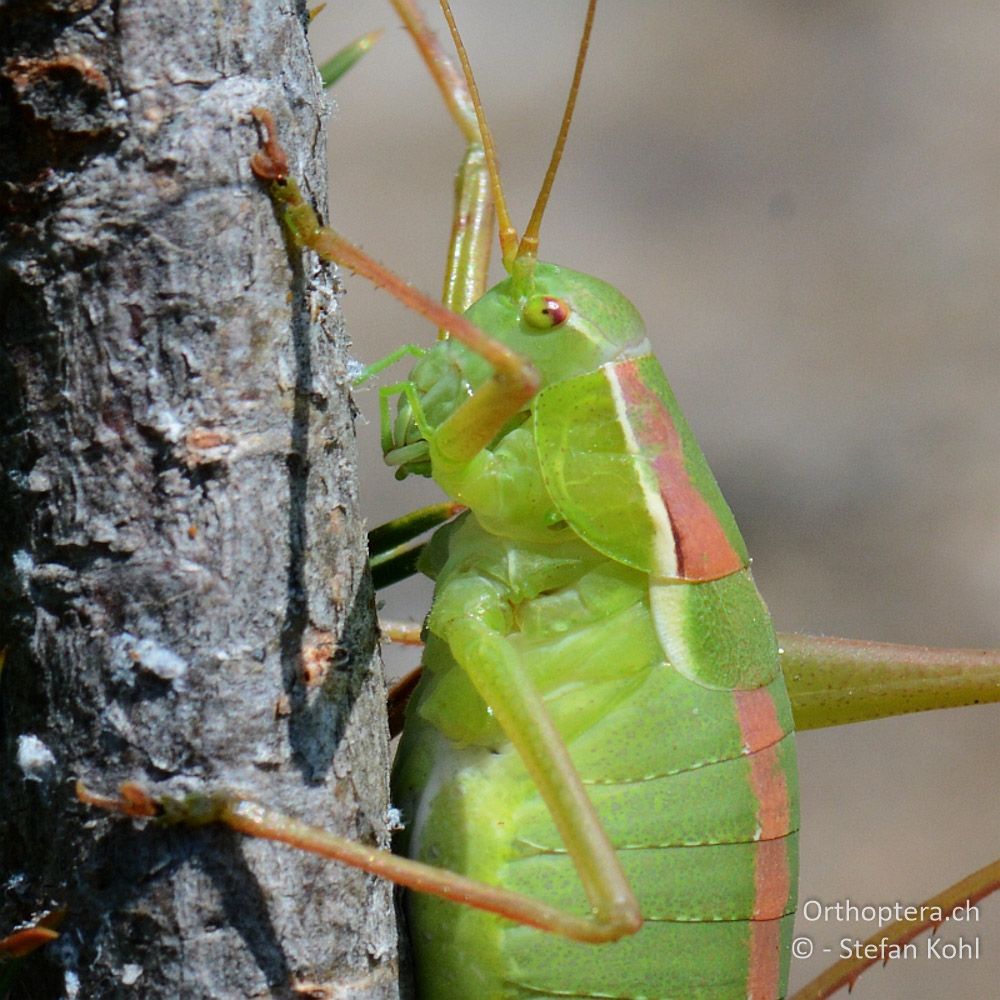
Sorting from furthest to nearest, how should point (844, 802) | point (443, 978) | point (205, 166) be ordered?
point (844, 802) < point (443, 978) < point (205, 166)

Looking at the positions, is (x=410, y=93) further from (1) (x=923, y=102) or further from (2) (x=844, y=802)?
(2) (x=844, y=802)

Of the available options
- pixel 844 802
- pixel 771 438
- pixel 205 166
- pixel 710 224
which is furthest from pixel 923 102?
pixel 205 166

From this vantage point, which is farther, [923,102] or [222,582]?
[923,102]

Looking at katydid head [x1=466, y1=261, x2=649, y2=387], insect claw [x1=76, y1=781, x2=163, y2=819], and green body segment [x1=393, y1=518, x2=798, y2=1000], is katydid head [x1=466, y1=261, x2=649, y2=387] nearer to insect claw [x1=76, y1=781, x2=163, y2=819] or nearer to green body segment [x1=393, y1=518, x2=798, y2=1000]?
green body segment [x1=393, y1=518, x2=798, y2=1000]

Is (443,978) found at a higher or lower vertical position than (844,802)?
higher

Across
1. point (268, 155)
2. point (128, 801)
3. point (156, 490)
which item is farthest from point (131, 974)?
point (268, 155)

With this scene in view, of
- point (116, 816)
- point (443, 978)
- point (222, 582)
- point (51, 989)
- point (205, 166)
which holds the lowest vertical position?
point (443, 978)

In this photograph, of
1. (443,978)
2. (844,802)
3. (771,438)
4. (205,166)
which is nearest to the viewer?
(205,166)

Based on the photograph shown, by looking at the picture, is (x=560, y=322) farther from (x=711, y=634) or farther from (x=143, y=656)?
(x=143, y=656)
